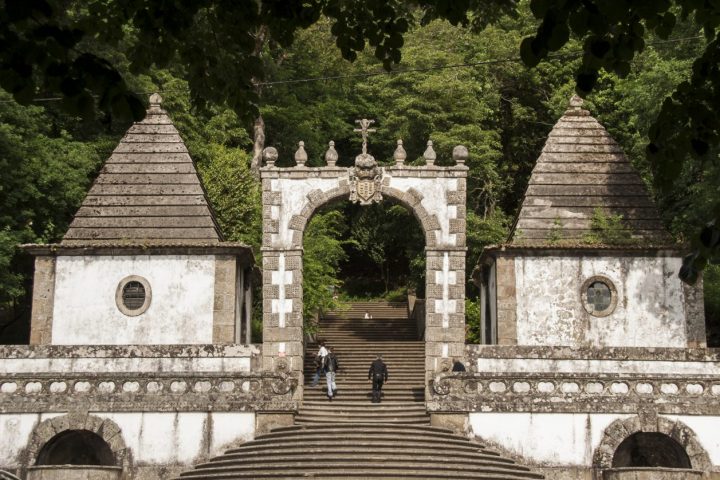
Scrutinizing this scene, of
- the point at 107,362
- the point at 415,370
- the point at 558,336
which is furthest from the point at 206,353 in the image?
the point at 558,336

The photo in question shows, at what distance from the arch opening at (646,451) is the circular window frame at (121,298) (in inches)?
432

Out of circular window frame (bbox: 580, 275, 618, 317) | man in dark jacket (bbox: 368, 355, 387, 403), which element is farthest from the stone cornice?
circular window frame (bbox: 580, 275, 618, 317)

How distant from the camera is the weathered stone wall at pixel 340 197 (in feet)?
84.0

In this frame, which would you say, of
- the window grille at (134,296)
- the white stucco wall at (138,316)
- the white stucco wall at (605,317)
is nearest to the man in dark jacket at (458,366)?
the white stucco wall at (605,317)

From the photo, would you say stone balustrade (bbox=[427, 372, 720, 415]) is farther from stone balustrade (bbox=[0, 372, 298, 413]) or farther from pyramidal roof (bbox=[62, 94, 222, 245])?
pyramidal roof (bbox=[62, 94, 222, 245])

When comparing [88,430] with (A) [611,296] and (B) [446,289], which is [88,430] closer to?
(B) [446,289]

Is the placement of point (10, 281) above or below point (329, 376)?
above

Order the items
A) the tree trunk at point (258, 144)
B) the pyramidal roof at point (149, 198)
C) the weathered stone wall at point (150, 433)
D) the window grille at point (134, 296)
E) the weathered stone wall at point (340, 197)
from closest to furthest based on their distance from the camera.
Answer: the weathered stone wall at point (150, 433), the weathered stone wall at point (340, 197), the window grille at point (134, 296), the pyramidal roof at point (149, 198), the tree trunk at point (258, 144)

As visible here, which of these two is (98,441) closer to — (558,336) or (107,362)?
(107,362)

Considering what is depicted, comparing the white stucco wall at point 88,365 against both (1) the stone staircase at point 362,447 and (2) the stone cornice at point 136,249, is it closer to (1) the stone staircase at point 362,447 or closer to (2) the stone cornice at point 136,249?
(1) the stone staircase at point 362,447

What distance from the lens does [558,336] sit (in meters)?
26.0

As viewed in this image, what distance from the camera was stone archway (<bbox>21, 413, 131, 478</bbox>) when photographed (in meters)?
22.3

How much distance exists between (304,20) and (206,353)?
15517 mm

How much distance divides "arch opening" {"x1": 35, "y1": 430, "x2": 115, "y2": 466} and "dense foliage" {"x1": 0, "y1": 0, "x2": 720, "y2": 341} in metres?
6.65
